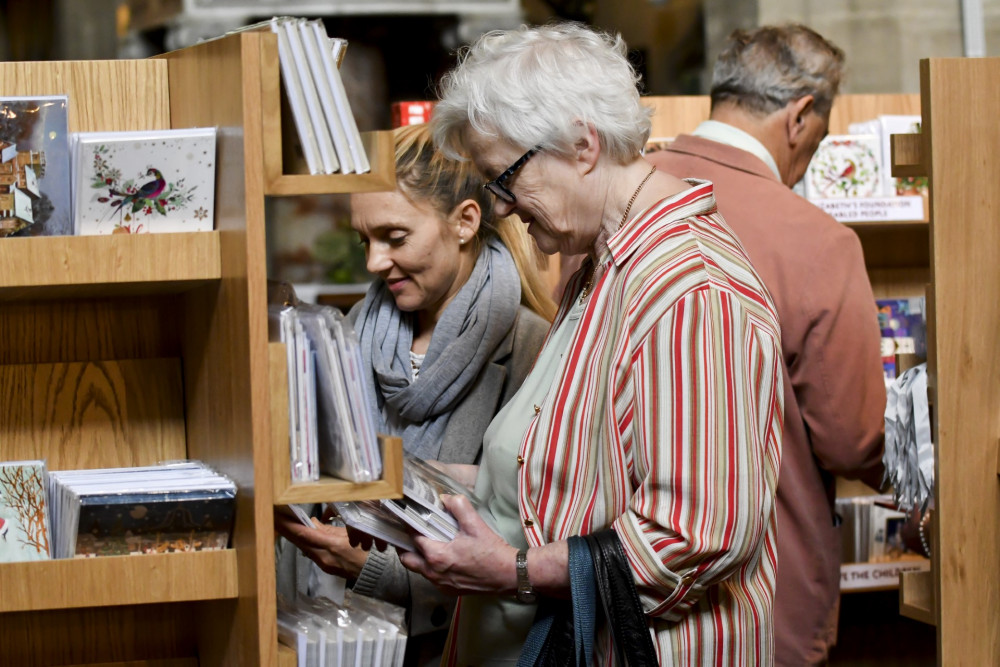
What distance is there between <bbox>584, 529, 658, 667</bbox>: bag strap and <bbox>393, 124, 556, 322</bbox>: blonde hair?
75 cm

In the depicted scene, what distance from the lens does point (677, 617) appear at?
5.19ft

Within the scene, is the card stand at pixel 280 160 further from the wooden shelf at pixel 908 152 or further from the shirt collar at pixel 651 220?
the wooden shelf at pixel 908 152

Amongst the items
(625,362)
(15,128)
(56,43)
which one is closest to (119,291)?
(15,128)

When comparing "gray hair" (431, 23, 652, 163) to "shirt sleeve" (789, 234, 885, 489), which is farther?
"shirt sleeve" (789, 234, 885, 489)

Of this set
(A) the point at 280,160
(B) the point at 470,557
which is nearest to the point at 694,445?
(B) the point at 470,557

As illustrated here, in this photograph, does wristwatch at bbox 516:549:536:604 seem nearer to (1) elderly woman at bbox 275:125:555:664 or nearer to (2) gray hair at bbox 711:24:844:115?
(1) elderly woman at bbox 275:125:555:664

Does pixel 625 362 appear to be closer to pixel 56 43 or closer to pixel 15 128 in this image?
pixel 15 128

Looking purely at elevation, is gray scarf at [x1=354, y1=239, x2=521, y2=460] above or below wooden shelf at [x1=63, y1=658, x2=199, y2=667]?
above

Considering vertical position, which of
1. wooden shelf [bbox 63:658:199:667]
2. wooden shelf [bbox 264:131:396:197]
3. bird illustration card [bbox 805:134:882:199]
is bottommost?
wooden shelf [bbox 63:658:199:667]

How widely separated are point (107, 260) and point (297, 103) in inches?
13.6

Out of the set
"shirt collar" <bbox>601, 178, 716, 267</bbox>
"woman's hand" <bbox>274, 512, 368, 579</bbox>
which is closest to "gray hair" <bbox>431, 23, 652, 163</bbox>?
"shirt collar" <bbox>601, 178, 716, 267</bbox>

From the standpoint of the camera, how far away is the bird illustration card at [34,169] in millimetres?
1558

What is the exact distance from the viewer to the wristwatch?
5.12 ft

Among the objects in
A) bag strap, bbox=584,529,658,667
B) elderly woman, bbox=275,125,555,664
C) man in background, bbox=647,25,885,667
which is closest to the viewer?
bag strap, bbox=584,529,658,667
